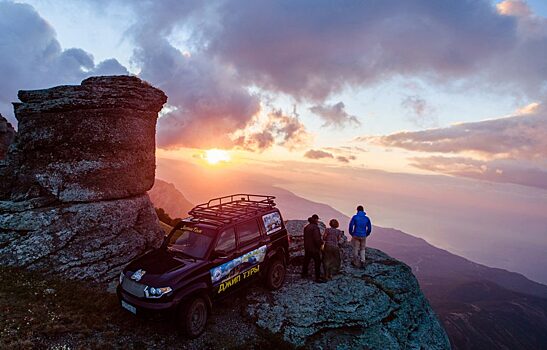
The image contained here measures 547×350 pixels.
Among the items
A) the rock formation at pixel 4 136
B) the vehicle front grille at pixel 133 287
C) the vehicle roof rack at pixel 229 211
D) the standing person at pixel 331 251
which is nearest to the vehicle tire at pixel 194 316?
the vehicle front grille at pixel 133 287

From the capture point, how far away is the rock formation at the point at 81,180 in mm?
11539

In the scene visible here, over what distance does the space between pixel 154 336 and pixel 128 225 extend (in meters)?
7.07

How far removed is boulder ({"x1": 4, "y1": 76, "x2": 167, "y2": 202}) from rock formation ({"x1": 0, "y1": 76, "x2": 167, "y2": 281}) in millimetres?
41

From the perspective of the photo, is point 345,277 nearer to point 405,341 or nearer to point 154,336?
point 405,341

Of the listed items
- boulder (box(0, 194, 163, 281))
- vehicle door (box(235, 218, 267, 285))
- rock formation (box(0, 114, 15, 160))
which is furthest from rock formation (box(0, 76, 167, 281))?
rock formation (box(0, 114, 15, 160))

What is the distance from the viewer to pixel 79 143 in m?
13.5

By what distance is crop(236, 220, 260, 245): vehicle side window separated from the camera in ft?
32.7

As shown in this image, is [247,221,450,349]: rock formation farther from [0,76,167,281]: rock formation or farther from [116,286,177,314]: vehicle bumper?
[0,76,167,281]: rock formation

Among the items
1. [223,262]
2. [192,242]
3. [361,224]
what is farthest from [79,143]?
[361,224]

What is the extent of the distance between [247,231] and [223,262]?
1586 mm

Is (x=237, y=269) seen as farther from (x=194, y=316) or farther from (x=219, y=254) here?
(x=194, y=316)

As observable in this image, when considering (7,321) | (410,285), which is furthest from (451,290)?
(7,321)

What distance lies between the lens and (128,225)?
13828 mm

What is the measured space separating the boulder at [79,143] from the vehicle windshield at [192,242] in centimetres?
616
